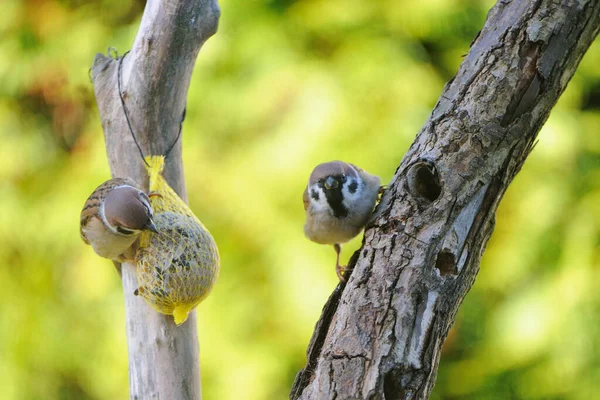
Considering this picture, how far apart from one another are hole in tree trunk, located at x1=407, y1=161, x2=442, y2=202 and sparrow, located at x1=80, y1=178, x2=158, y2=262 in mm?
710

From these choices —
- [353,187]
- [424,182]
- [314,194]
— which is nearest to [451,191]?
[424,182]

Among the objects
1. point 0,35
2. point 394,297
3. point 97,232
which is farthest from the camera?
point 0,35

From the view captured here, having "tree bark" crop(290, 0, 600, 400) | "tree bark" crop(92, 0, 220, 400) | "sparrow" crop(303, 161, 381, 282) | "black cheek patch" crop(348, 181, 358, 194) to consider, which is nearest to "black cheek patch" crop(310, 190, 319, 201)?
"sparrow" crop(303, 161, 381, 282)

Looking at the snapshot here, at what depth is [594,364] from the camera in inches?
120

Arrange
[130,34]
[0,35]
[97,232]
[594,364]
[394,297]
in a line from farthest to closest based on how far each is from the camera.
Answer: [0,35] → [130,34] → [594,364] → [97,232] → [394,297]

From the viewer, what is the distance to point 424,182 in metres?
1.78

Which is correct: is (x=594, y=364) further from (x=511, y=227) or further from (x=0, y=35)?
(x=0, y=35)

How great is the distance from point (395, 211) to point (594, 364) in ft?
5.95

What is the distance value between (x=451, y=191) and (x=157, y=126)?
94cm

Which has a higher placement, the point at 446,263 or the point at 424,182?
the point at 424,182

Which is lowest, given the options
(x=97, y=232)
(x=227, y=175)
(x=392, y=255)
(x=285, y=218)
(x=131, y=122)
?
(x=392, y=255)

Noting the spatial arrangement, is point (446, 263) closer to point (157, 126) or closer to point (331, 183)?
point (331, 183)

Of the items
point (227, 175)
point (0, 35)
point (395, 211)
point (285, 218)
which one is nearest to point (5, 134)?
point (0, 35)

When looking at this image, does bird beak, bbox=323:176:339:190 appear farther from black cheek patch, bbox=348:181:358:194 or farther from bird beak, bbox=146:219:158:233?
bird beak, bbox=146:219:158:233
